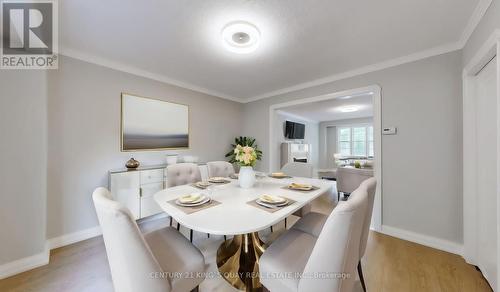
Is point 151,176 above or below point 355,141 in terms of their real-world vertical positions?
below

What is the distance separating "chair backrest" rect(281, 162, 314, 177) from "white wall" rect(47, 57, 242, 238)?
2276 millimetres

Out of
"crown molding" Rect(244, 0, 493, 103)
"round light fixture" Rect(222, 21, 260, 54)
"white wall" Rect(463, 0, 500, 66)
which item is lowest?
"white wall" Rect(463, 0, 500, 66)

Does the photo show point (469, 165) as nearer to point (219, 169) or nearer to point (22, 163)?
point (219, 169)

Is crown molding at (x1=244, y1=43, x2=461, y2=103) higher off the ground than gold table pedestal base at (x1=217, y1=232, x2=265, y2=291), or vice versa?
crown molding at (x1=244, y1=43, x2=461, y2=103)

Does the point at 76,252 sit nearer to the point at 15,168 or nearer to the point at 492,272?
the point at 15,168

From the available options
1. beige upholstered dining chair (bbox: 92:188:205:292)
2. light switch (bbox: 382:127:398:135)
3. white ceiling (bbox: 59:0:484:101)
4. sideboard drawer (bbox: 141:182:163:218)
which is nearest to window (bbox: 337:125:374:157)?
light switch (bbox: 382:127:398:135)

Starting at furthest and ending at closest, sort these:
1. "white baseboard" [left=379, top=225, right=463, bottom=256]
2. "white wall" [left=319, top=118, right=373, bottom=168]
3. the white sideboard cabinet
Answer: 1. "white wall" [left=319, top=118, right=373, bottom=168]
2. the white sideboard cabinet
3. "white baseboard" [left=379, top=225, right=463, bottom=256]

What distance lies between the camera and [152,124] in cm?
289

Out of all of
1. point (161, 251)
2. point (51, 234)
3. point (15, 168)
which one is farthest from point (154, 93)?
point (161, 251)

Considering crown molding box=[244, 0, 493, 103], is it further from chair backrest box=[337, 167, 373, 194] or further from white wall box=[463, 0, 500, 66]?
chair backrest box=[337, 167, 373, 194]

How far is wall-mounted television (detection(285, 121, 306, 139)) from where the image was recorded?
5.98m

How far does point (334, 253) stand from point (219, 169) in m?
1.90

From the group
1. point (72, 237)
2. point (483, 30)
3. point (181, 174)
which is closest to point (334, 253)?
point (181, 174)

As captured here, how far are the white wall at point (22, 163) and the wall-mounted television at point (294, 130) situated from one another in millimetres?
5384
